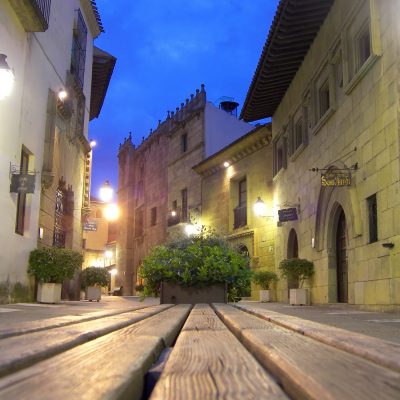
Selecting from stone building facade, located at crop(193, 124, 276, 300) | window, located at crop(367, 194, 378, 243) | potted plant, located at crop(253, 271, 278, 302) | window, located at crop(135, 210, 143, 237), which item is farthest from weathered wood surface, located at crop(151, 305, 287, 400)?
window, located at crop(135, 210, 143, 237)

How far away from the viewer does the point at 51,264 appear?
12008 mm

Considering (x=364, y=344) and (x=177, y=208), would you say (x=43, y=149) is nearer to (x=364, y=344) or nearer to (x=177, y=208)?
(x=364, y=344)

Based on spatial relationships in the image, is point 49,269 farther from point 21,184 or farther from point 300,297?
point 300,297

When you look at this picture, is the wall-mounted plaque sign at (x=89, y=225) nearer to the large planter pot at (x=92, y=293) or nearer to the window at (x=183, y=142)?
the large planter pot at (x=92, y=293)

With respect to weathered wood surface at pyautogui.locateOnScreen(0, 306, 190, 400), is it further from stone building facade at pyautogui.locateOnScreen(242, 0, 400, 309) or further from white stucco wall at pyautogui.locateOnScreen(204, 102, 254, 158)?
white stucco wall at pyautogui.locateOnScreen(204, 102, 254, 158)

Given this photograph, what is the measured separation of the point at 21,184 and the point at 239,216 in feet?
47.9

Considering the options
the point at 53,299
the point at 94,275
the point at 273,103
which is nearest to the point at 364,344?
the point at 53,299

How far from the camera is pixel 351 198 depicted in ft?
35.1

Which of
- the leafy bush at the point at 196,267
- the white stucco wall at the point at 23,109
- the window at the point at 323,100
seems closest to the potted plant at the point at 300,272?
the window at the point at 323,100

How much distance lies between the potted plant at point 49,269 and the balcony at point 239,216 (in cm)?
1194

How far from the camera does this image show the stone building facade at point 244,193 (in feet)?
69.5

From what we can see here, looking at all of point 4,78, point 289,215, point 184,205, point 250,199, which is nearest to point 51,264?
point 4,78

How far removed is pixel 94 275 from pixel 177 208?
Result: 45.2 ft

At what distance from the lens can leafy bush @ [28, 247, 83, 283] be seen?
1190 cm
